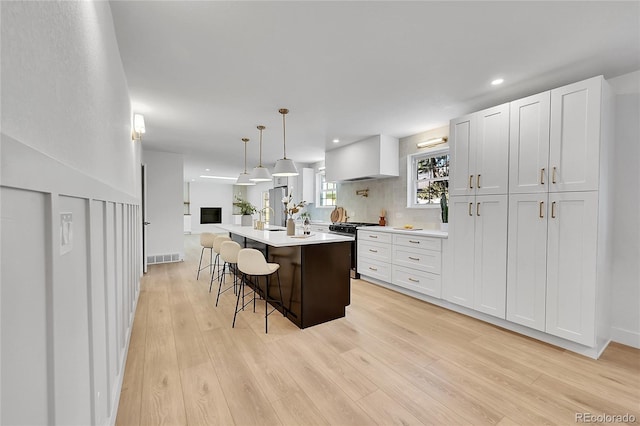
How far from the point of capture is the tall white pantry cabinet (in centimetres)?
225

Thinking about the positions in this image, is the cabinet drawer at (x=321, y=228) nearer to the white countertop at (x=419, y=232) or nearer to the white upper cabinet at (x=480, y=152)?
the white countertop at (x=419, y=232)

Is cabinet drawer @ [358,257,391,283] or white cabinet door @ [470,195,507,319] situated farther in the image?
cabinet drawer @ [358,257,391,283]

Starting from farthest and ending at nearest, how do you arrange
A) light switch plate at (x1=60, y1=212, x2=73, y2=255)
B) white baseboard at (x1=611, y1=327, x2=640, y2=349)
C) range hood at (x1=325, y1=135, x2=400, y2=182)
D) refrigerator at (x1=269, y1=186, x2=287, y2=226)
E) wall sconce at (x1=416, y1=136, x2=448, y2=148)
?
1. refrigerator at (x1=269, y1=186, x2=287, y2=226)
2. range hood at (x1=325, y1=135, x2=400, y2=182)
3. wall sconce at (x1=416, y1=136, x2=448, y2=148)
4. white baseboard at (x1=611, y1=327, x2=640, y2=349)
5. light switch plate at (x1=60, y1=212, x2=73, y2=255)

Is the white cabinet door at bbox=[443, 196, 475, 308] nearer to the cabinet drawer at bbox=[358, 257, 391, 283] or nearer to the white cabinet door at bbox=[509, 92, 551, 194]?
the white cabinet door at bbox=[509, 92, 551, 194]

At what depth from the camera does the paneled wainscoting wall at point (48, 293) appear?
19.3 inches

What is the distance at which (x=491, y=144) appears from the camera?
2891 mm

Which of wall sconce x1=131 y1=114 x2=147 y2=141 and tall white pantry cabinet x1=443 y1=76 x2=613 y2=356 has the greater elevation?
wall sconce x1=131 y1=114 x2=147 y2=141

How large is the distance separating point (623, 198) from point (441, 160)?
206 centimetres

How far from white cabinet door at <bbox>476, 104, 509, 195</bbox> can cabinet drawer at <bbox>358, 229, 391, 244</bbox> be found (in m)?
1.48

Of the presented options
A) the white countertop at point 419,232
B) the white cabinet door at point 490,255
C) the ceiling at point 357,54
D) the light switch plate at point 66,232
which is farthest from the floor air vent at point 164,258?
the white cabinet door at point 490,255

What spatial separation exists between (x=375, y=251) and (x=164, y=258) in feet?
14.8

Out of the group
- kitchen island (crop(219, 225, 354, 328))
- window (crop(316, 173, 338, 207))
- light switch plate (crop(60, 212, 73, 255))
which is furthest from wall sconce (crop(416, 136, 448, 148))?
light switch plate (crop(60, 212, 73, 255))

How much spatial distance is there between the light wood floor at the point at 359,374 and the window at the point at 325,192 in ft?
12.8

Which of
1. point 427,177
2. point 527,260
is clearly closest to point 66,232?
point 527,260
